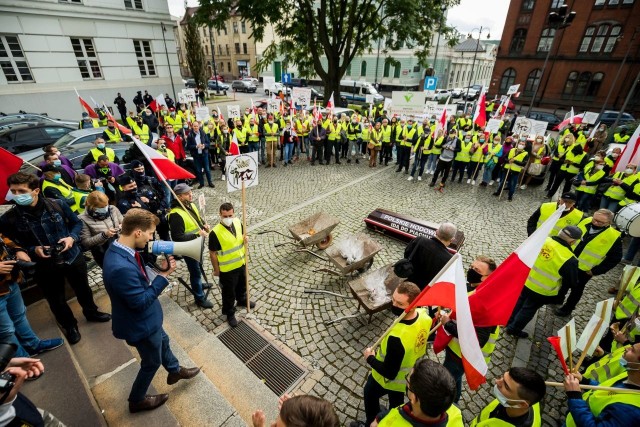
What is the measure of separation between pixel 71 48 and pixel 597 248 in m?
26.6

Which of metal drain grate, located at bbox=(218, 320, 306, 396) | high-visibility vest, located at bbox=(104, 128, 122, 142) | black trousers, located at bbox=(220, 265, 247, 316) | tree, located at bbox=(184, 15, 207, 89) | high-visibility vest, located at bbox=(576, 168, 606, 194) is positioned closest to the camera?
metal drain grate, located at bbox=(218, 320, 306, 396)

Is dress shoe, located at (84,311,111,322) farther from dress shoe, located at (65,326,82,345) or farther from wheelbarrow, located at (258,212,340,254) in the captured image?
wheelbarrow, located at (258,212,340,254)

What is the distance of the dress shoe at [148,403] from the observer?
3201 mm

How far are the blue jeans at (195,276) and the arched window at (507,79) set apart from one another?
141 feet

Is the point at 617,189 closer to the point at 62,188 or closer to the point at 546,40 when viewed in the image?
the point at 62,188

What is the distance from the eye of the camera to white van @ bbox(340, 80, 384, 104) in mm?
30953

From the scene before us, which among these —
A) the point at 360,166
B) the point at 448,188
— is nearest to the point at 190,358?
the point at 448,188

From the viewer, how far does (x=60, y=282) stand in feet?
13.2

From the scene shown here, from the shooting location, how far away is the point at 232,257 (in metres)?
4.49

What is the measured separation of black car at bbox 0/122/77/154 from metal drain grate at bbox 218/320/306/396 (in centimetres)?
1115

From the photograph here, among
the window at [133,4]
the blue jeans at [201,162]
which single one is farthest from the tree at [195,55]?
the blue jeans at [201,162]

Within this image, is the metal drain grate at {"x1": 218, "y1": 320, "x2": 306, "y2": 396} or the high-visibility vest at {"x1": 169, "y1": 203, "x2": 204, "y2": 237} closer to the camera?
the metal drain grate at {"x1": 218, "y1": 320, "x2": 306, "y2": 396}

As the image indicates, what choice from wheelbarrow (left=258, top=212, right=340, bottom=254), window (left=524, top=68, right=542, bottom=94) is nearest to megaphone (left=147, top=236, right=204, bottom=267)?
wheelbarrow (left=258, top=212, right=340, bottom=254)

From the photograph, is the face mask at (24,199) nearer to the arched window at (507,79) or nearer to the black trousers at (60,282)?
the black trousers at (60,282)
